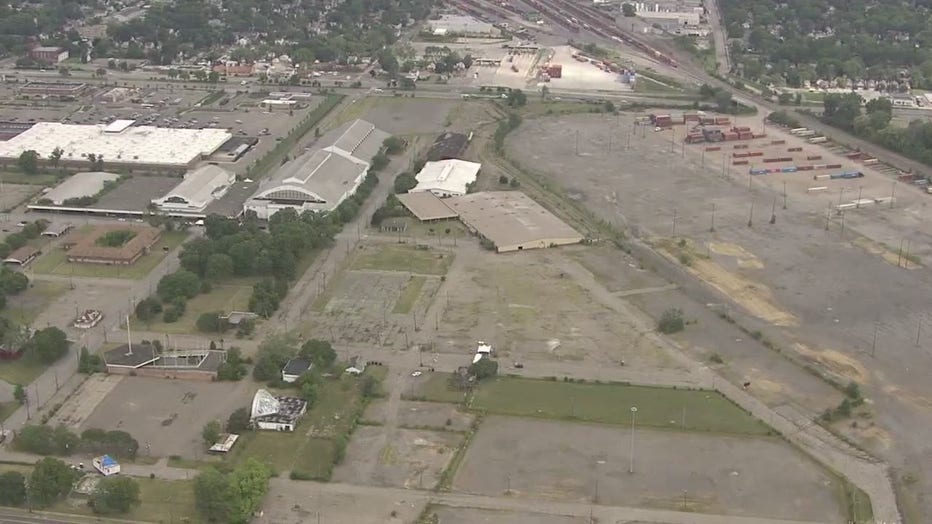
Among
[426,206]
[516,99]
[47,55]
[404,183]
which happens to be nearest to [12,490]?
[426,206]

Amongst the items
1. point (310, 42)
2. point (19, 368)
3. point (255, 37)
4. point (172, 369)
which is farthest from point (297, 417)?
point (255, 37)

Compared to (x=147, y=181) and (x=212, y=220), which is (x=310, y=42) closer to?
(x=147, y=181)

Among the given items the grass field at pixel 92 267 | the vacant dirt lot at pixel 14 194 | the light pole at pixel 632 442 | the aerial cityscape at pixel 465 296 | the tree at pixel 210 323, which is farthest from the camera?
the vacant dirt lot at pixel 14 194

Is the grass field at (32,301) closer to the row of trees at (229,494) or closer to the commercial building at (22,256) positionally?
the commercial building at (22,256)

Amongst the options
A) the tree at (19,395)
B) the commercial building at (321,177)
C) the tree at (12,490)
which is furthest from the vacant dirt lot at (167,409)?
the commercial building at (321,177)

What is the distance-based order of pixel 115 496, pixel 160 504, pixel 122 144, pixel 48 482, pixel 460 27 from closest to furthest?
pixel 115 496, pixel 48 482, pixel 160 504, pixel 122 144, pixel 460 27

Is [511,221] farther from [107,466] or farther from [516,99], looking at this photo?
[516,99]

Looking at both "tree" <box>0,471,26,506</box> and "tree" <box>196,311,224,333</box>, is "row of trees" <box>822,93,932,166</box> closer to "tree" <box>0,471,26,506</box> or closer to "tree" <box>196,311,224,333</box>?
"tree" <box>196,311,224,333</box>
